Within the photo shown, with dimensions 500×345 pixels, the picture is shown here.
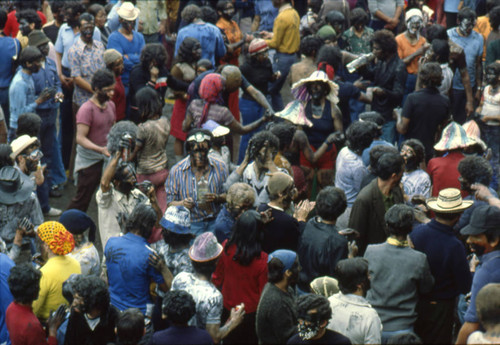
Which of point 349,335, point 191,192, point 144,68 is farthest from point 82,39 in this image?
point 349,335

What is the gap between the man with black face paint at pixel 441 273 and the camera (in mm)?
5891

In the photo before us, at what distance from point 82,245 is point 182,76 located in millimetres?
3775

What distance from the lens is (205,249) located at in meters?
5.66

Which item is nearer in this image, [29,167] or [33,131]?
[29,167]

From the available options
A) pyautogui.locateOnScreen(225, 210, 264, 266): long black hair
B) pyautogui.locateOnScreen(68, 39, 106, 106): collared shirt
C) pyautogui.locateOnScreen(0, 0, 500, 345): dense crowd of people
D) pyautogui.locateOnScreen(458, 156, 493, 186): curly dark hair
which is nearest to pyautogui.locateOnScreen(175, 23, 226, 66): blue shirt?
pyautogui.locateOnScreen(0, 0, 500, 345): dense crowd of people

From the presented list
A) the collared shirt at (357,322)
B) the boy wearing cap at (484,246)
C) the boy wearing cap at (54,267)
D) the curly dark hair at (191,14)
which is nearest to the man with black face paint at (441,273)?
the boy wearing cap at (484,246)

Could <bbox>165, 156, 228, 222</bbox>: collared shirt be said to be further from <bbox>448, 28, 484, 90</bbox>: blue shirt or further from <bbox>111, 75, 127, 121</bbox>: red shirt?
<bbox>448, 28, 484, 90</bbox>: blue shirt

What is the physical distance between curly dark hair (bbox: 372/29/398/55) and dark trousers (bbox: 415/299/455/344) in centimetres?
468

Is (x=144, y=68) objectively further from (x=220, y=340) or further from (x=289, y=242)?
(x=220, y=340)

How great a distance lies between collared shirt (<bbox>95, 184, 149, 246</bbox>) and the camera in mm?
7059

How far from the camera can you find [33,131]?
8.34m

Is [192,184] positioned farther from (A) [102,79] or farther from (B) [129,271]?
(A) [102,79]

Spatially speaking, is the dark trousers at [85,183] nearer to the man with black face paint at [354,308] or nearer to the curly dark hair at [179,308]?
the curly dark hair at [179,308]

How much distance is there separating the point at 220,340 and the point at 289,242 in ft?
3.95
